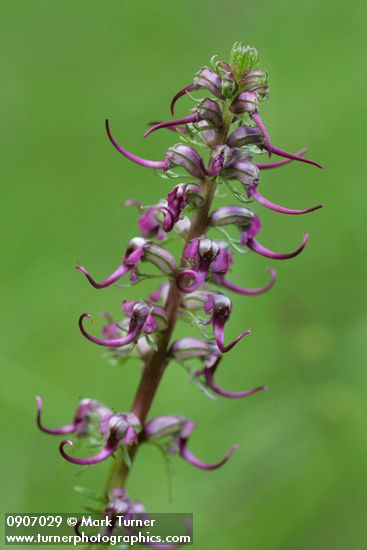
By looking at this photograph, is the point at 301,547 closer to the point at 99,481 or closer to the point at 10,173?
the point at 99,481

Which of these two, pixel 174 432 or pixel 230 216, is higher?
pixel 230 216

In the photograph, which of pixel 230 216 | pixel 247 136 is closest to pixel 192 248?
pixel 230 216

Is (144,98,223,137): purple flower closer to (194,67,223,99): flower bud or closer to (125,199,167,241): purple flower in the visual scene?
(194,67,223,99): flower bud

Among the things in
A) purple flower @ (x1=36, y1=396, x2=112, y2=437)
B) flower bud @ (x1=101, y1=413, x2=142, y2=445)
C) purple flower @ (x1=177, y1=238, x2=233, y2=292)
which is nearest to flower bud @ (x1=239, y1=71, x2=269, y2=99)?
purple flower @ (x1=177, y1=238, x2=233, y2=292)

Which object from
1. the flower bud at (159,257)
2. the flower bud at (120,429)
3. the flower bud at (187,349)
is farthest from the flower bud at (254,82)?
the flower bud at (120,429)

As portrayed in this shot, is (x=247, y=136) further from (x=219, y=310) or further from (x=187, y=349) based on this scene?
(x=187, y=349)

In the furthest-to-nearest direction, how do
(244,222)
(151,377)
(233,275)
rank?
1. (233,275)
2. (151,377)
3. (244,222)
